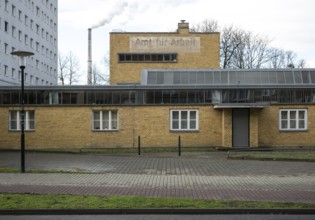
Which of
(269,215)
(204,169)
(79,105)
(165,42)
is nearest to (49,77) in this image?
(165,42)

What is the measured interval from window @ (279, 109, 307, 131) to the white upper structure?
31830mm

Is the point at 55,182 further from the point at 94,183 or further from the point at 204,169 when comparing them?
the point at 204,169

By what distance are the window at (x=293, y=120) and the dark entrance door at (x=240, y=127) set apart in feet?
8.24

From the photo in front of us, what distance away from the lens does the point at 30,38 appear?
77.3m

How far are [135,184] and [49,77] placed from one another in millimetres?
78847

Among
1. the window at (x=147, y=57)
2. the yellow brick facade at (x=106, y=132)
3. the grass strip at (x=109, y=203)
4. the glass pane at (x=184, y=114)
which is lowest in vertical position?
the grass strip at (x=109, y=203)

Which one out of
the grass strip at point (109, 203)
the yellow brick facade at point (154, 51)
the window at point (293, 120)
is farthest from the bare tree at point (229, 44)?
the grass strip at point (109, 203)

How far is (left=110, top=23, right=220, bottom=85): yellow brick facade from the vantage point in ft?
153

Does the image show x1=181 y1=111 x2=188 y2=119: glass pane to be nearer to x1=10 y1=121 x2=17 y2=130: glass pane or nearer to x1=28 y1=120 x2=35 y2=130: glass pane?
x1=28 y1=120 x2=35 y2=130: glass pane

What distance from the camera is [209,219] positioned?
9.20 meters

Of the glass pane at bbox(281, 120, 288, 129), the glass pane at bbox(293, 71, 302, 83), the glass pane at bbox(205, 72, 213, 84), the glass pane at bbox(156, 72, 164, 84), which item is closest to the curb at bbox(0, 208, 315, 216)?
the glass pane at bbox(281, 120, 288, 129)

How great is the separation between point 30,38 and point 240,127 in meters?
55.6

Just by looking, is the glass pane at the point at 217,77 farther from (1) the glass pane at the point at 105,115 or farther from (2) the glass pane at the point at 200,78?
(1) the glass pane at the point at 105,115

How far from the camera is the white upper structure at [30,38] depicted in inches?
2514
